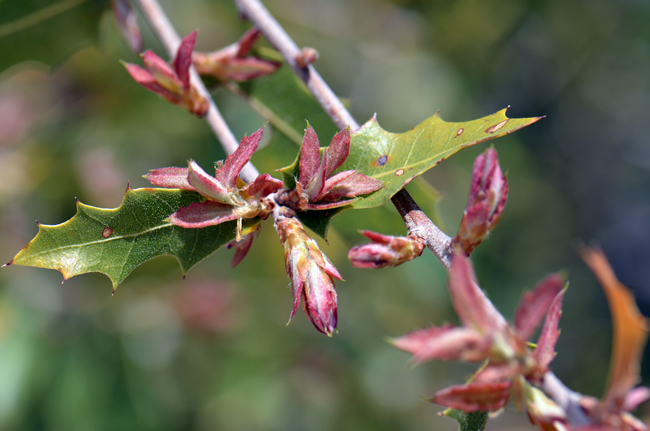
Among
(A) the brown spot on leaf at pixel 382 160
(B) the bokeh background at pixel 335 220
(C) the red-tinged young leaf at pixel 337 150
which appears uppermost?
(C) the red-tinged young leaf at pixel 337 150

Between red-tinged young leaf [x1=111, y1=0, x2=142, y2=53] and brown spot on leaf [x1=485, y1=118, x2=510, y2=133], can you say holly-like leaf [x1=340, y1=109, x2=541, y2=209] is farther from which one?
red-tinged young leaf [x1=111, y1=0, x2=142, y2=53]

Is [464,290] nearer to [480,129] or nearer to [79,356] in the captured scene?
[480,129]

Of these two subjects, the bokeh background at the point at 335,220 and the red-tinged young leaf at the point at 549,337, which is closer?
the red-tinged young leaf at the point at 549,337

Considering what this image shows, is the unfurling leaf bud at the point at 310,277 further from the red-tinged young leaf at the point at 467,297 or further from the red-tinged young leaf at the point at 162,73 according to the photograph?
the red-tinged young leaf at the point at 162,73

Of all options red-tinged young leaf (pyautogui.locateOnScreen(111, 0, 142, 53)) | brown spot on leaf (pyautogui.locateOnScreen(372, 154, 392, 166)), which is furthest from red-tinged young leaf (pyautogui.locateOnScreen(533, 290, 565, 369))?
red-tinged young leaf (pyautogui.locateOnScreen(111, 0, 142, 53))

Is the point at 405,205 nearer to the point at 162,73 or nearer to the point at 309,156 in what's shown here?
the point at 309,156

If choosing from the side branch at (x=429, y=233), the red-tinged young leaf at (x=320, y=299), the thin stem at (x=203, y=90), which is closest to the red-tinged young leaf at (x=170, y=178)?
the thin stem at (x=203, y=90)

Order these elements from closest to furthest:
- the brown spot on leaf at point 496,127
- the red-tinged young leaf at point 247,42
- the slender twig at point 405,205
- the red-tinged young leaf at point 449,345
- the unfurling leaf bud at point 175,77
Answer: the red-tinged young leaf at point 449,345 → the slender twig at point 405,205 → the brown spot on leaf at point 496,127 → the unfurling leaf bud at point 175,77 → the red-tinged young leaf at point 247,42
